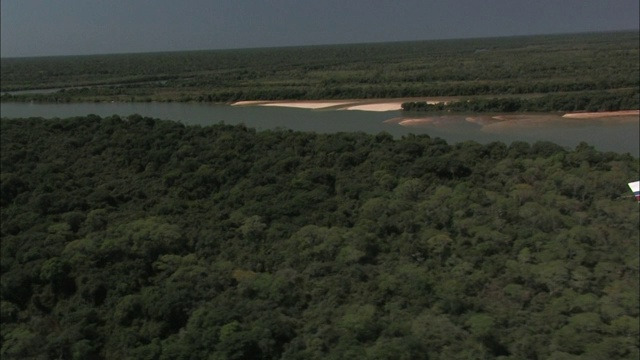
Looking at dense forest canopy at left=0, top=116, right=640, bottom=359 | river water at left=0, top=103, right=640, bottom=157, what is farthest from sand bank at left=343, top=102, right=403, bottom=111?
dense forest canopy at left=0, top=116, right=640, bottom=359

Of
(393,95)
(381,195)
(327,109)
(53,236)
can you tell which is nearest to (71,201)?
(53,236)

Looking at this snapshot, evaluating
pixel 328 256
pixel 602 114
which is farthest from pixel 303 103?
pixel 328 256

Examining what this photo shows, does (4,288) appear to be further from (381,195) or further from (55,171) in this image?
(381,195)

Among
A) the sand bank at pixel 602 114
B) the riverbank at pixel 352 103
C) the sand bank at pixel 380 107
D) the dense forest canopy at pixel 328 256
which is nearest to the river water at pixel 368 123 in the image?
the sand bank at pixel 602 114

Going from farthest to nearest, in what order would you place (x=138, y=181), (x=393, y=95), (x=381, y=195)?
(x=393, y=95) → (x=138, y=181) → (x=381, y=195)

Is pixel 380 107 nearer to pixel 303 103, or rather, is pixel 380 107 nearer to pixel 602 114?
pixel 303 103
